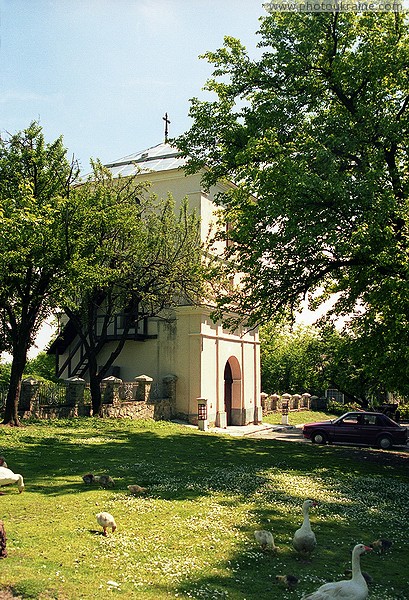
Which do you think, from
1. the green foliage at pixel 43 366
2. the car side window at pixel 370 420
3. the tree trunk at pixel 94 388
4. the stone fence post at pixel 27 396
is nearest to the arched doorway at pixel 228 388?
the tree trunk at pixel 94 388

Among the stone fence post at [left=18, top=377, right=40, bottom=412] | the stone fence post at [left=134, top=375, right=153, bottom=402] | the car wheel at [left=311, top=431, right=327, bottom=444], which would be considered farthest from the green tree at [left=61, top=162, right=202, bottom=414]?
the car wheel at [left=311, top=431, right=327, bottom=444]

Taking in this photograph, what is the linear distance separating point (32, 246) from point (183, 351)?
44.7 feet

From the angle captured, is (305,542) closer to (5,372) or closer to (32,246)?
(32,246)

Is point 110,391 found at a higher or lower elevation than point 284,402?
higher

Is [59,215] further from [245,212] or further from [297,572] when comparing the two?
[297,572]

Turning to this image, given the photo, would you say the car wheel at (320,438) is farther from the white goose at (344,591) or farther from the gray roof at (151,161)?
the white goose at (344,591)

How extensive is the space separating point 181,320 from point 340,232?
15.9 meters

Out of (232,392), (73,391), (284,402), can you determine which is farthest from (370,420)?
(284,402)

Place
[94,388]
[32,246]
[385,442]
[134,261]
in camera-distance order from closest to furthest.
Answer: [32,246] → [385,442] → [94,388] → [134,261]

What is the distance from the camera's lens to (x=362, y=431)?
26.2 m

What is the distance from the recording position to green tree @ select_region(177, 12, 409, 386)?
16.4m

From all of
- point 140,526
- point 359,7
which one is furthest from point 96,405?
point 359,7

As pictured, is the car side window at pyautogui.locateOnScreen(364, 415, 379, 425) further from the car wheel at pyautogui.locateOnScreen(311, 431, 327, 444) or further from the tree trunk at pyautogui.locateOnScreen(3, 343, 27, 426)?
the tree trunk at pyautogui.locateOnScreen(3, 343, 27, 426)

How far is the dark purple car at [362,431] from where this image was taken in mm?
25781
